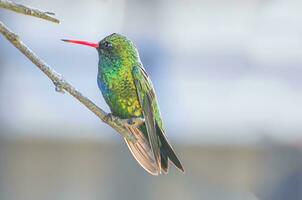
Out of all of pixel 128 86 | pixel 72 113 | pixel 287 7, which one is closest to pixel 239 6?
pixel 287 7

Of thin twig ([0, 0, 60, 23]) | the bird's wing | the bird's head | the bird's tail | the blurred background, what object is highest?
thin twig ([0, 0, 60, 23])

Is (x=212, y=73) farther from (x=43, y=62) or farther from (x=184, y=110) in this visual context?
(x=43, y=62)

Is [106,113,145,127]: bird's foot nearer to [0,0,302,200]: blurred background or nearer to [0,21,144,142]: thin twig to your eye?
[0,21,144,142]: thin twig

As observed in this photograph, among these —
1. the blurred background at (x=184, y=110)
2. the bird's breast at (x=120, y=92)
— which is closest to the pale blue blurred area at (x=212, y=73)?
the blurred background at (x=184, y=110)

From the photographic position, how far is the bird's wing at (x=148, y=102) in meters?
0.48

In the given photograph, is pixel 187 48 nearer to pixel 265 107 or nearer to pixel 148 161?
pixel 265 107

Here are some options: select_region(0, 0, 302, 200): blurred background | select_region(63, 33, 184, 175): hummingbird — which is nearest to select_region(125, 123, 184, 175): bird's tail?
select_region(63, 33, 184, 175): hummingbird

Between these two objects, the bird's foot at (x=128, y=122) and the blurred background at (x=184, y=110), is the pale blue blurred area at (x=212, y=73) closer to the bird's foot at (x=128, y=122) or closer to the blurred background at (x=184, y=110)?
the blurred background at (x=184, y=110)

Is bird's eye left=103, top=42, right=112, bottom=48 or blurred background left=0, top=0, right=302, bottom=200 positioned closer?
bird's eye left=103, top=42, right=112, bottom=48

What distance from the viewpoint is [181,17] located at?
3.53 m

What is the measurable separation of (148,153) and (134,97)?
119 millimetres

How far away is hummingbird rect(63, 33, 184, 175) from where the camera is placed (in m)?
0.47

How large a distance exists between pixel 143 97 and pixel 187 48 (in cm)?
298

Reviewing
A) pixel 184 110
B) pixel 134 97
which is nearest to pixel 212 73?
pixel 184 110
